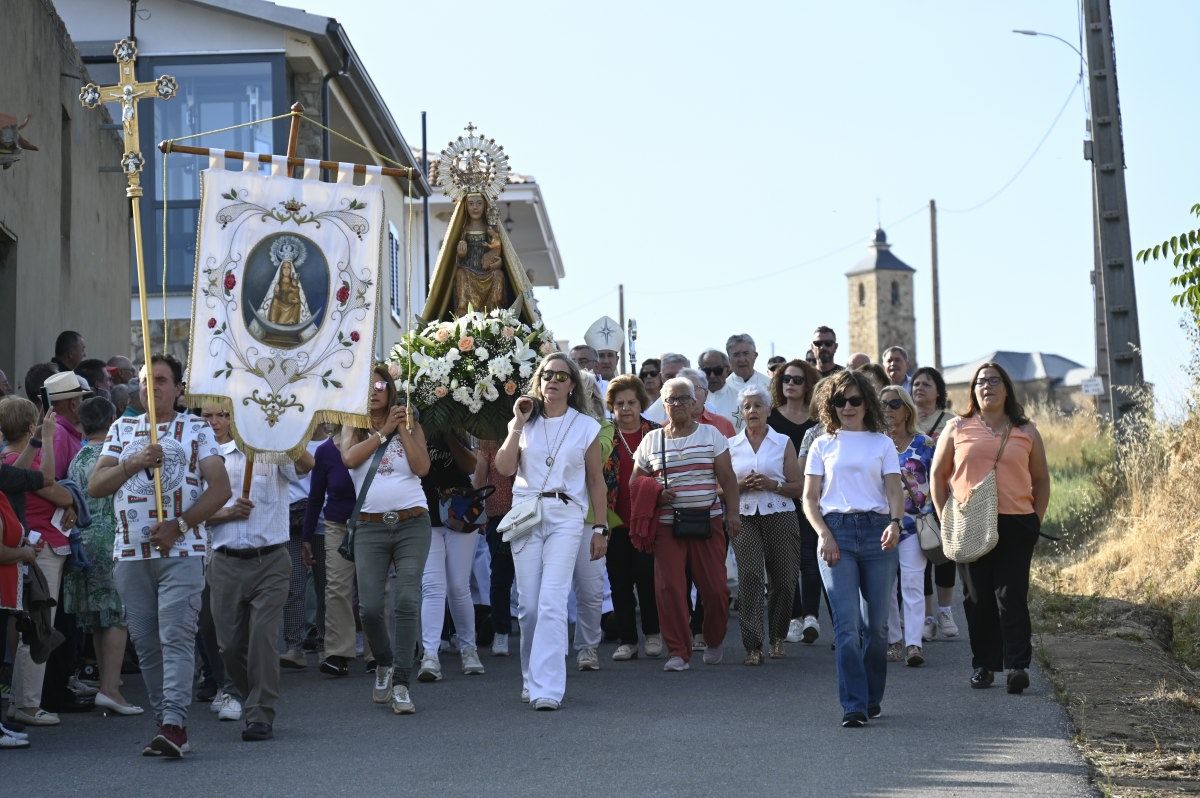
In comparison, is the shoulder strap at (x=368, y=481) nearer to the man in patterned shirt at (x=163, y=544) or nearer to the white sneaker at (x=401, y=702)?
the white sneaker at (x=401, y=702)

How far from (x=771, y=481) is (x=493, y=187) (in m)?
3.92

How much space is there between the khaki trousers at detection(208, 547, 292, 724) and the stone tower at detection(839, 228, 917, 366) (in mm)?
124015

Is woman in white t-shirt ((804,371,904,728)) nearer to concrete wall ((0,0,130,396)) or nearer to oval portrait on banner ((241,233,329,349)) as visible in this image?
oval portrait on banner ((241,233,329,349))

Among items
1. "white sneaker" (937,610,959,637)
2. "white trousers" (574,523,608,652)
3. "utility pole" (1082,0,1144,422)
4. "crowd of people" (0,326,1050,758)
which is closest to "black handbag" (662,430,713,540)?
"crowd of people" (0,326,1050,758)

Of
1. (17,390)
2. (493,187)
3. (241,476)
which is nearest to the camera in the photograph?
(241,476)

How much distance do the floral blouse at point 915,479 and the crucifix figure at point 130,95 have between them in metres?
5.99

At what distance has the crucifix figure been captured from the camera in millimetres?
9734

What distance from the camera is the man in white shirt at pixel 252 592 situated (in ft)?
32.0

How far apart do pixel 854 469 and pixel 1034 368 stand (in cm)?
13050

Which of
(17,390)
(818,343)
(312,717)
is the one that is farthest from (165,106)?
(312,717)

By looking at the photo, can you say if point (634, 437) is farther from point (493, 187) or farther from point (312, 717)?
point (312, 717)

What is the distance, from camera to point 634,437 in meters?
13.8

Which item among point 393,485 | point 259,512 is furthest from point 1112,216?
point 259,512

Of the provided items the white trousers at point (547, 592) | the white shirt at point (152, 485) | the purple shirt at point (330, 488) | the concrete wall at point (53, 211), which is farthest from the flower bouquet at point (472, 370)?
the concrete wall at point (53, 211)
